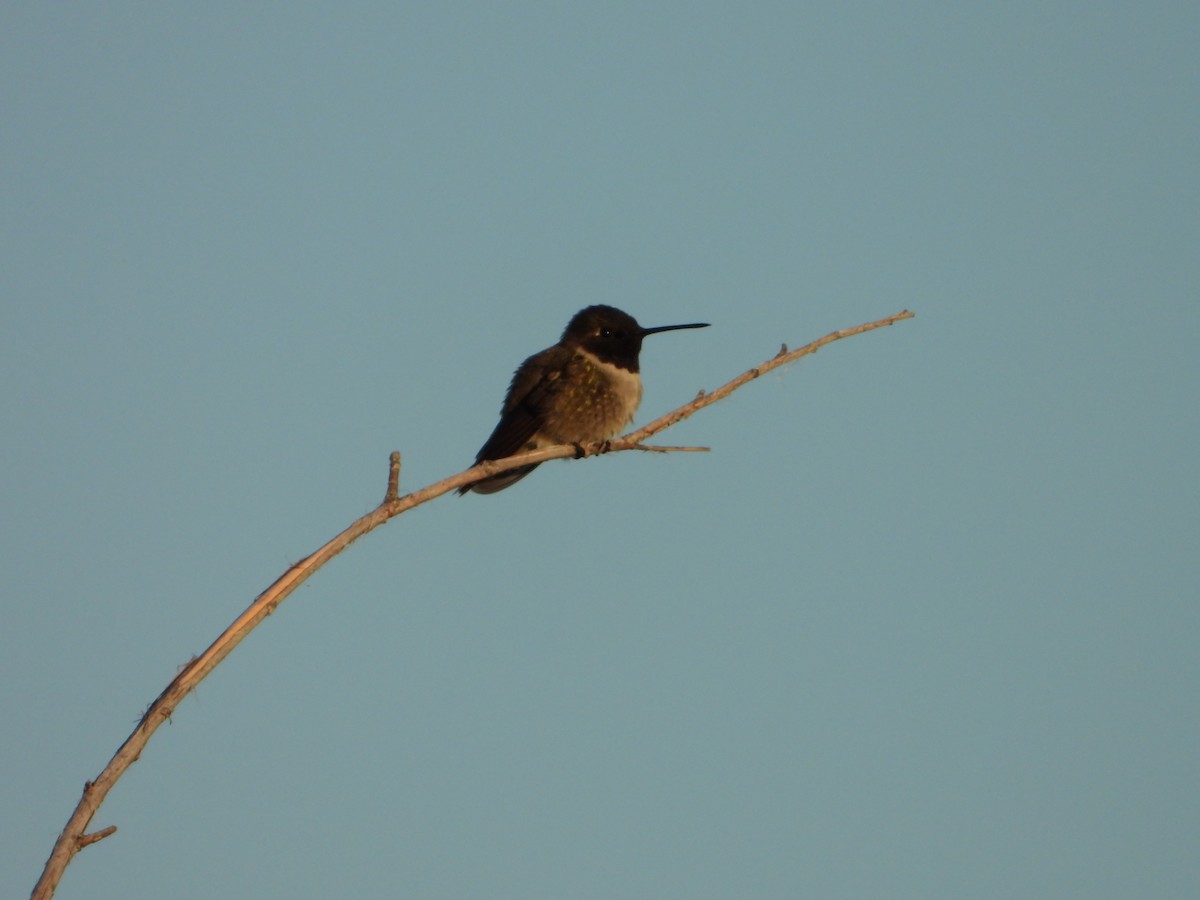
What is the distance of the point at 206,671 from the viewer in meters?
2.65

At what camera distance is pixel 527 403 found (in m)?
7.78

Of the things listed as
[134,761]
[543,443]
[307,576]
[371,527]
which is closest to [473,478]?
[371,527]

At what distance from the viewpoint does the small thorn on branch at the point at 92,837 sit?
7.79 feet

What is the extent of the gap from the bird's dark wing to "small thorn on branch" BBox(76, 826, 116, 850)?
4917 mm

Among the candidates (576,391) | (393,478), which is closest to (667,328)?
(576,391)

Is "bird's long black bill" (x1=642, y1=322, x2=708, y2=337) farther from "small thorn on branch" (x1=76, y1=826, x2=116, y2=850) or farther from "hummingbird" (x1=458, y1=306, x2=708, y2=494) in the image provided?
"small thorn on branch" (x1=76, y1=826, x2=116, y2=850)

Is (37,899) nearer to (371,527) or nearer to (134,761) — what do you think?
(134,761)

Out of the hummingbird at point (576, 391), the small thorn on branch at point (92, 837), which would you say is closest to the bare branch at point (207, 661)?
the small thorn on branch at point (92, 837)

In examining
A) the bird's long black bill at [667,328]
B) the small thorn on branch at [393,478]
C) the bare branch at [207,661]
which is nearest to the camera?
the bare branch at [207,661]

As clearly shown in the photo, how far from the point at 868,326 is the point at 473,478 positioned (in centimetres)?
145

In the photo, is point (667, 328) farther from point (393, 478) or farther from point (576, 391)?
point (393, 478)

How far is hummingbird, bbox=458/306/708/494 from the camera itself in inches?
295

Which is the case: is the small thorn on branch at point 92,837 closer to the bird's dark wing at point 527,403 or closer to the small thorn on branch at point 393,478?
the small thorn on branch at point 393,478

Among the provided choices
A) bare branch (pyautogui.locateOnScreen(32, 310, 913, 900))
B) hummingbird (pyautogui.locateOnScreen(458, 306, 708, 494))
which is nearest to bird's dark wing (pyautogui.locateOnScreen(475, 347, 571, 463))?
hummingbird (pyautogui.locateOnScreen(458, 306, 708, 494))
